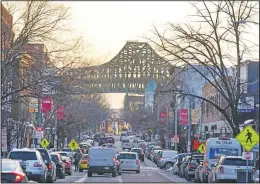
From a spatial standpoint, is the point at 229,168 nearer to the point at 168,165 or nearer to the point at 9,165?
A: the point at 9,165

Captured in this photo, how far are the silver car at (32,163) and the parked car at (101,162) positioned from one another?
13.7m

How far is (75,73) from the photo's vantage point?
3825cm

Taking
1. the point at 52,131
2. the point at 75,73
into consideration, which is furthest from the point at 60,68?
the point at 52,131

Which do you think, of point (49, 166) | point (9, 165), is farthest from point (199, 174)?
→ point (9, 165)

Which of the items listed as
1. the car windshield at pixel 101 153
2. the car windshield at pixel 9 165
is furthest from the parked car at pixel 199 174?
the car windshield at pixel 9 165

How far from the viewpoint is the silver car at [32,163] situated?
2998 centimetres

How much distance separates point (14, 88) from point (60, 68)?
342 centimetres

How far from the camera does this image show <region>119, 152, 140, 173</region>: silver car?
53.5 metres

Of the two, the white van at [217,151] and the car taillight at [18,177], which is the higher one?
the white van at [217,151]

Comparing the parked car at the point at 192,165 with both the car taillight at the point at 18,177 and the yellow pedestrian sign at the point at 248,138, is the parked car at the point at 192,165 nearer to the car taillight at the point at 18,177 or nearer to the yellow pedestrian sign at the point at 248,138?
the yellow pedestrian sign at the point at 248,138

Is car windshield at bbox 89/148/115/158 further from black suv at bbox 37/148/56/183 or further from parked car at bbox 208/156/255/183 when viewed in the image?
parked car at bbox 208/156/255/183

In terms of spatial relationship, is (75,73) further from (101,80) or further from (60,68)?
(101,80)

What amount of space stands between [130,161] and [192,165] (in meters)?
10.5

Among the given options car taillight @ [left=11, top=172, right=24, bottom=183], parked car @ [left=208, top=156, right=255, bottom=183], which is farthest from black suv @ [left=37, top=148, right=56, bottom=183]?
car taillight @ [left=11, top=172, right=24, bottom=183]
